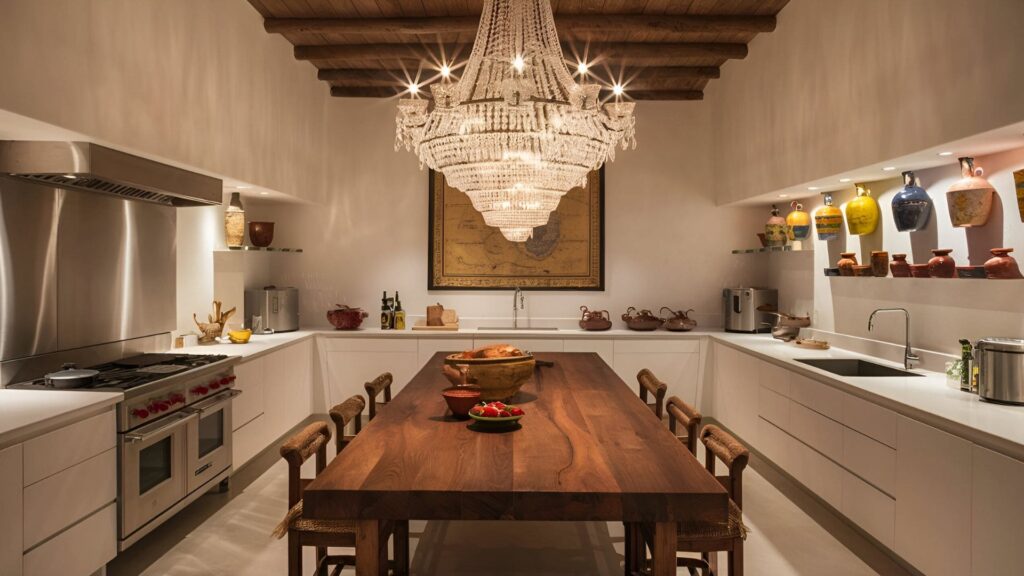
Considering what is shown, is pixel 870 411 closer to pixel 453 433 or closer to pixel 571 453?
pixel 571 453

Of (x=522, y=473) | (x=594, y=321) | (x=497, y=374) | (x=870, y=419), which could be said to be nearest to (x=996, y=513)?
(x=870, y=419)

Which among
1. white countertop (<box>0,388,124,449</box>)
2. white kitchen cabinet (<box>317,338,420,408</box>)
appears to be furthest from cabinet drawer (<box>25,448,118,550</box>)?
white kitchen cabinet (<box>317,338,420,408</box>)

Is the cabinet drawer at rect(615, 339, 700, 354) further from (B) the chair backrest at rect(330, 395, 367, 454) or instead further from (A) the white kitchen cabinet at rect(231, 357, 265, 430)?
(B) the chair backrest at rect(330, 395, 367, 454)

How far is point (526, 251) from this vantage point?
642 centimetres

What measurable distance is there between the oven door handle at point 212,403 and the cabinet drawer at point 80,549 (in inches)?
27.4

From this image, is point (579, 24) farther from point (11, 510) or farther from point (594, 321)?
point (11, 510)

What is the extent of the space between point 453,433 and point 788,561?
1941 millimetres

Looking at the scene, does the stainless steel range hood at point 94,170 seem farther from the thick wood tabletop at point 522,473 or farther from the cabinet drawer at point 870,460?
the cabinet drawer at point 870,460

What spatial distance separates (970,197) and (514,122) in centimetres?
247

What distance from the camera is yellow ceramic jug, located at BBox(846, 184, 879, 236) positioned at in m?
4.26

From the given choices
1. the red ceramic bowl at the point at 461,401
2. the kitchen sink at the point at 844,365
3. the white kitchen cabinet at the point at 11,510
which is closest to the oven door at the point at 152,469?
the white kitchen cabinet at the point at 11,510

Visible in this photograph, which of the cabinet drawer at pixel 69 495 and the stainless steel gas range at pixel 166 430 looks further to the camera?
the stainless steel gas range at pixel 166 430

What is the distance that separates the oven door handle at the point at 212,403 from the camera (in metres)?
3.49

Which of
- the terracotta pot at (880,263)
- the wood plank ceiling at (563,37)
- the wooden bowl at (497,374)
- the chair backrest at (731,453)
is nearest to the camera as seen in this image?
the chair backrest at (731,453)
